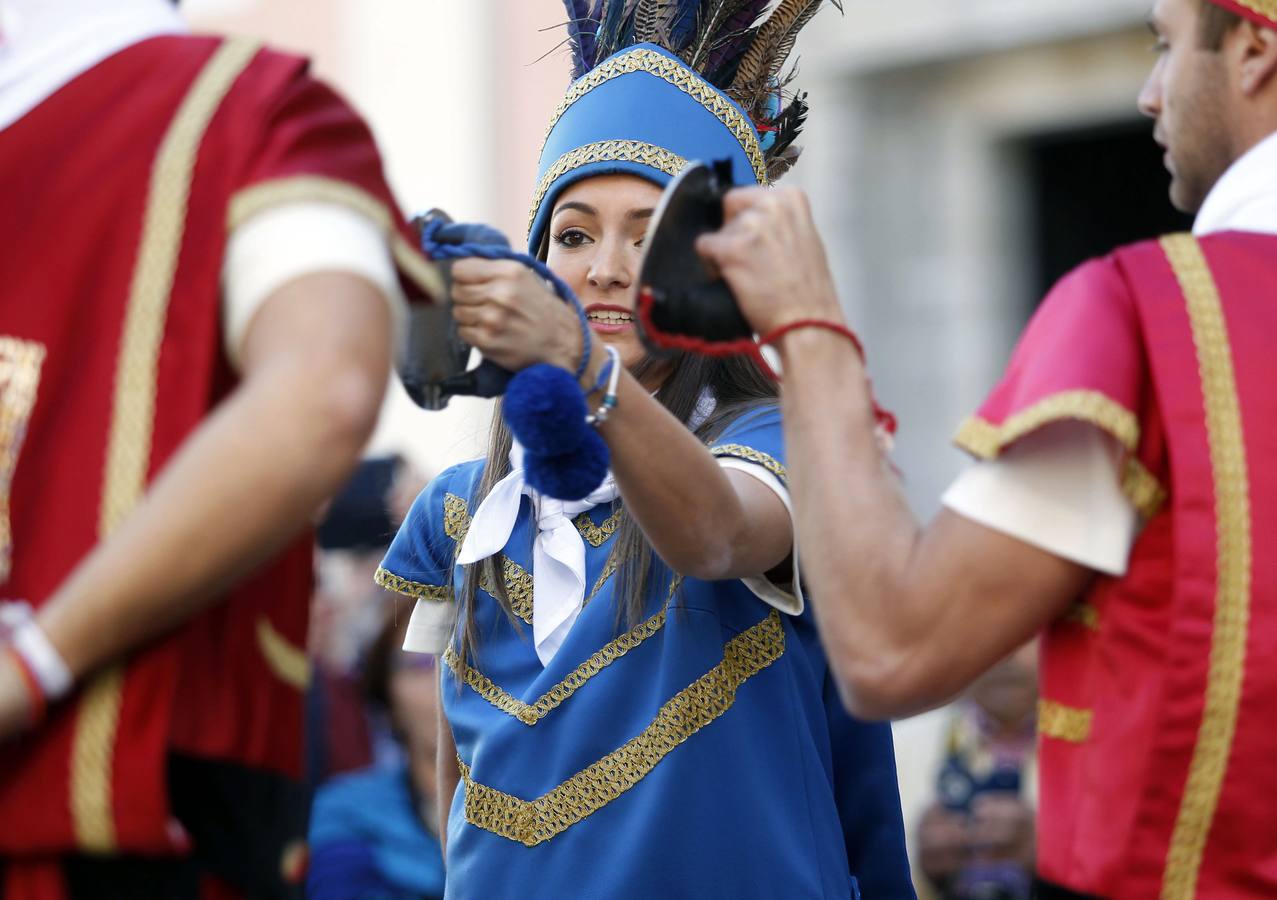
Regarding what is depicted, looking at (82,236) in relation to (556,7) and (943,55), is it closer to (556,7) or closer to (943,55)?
(943,55)

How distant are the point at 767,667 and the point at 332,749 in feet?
10.7

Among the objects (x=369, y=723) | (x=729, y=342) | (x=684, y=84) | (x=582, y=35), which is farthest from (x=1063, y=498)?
(x=369, y=723)

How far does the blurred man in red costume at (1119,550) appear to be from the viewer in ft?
5.72

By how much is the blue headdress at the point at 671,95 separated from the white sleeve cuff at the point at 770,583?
1.62 ft

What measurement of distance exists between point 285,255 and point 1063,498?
82 cm

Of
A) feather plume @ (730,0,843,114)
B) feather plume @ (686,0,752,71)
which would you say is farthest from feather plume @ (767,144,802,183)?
feather plume @ (686,0,752,71)

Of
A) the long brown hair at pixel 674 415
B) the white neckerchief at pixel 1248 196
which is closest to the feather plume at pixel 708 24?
the long brown hair at pixel 674 415

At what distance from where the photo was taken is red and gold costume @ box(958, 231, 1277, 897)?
5.71 feet

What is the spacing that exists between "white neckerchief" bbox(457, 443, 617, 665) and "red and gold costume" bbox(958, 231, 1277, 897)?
850 millimetres

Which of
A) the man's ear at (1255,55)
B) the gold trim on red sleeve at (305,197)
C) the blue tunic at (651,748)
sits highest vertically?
the man's ear at (1255,55)

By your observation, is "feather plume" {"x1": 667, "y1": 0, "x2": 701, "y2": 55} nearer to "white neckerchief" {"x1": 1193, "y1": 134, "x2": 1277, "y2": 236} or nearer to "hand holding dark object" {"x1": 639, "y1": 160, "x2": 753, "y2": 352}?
"hand holding dark object" {"x1": 639, "y1": 160, "x2": 753, "y2": 352}

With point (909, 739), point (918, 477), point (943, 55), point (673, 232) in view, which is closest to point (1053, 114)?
point (943, 55)

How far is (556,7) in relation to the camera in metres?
8.19

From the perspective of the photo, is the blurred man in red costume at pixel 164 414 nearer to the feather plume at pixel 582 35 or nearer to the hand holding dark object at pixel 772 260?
the hand holding dark object at pixel 772 260
